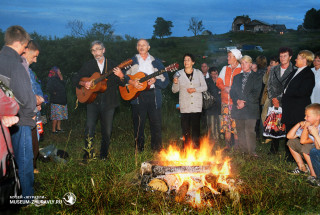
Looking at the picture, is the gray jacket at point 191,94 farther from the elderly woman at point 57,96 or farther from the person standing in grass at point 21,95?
the elderly woman at point 57,96

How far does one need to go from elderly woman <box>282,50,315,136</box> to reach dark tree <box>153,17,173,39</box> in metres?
79.6

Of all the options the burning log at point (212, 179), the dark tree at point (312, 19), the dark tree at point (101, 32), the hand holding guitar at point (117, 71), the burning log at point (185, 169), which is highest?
the dark tree at point (312, 19)

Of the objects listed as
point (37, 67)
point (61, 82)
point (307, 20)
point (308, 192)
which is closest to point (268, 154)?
point (308, 192)

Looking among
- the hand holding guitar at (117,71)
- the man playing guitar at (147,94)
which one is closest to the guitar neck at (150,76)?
the man playing guitar at (147,94)

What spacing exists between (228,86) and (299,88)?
5.16ft

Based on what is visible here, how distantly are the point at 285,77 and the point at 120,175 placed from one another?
382 cm

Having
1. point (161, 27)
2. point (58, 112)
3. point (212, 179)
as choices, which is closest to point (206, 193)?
point (212, 179)

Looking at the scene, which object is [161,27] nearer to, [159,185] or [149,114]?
[149,114]

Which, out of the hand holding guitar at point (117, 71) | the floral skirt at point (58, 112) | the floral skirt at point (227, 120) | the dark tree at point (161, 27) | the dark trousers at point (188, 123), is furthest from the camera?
the dark tree at point (161, 27)

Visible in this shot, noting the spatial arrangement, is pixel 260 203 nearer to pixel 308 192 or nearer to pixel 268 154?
pixel 308 192

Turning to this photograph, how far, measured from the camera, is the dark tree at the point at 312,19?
64.2 meters

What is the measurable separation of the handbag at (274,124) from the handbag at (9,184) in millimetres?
5155

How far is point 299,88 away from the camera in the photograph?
5.76 m

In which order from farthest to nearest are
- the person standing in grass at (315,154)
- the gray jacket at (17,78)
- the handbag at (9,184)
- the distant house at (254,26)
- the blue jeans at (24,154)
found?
the distant house at (254,26)
the person standing in grass at (315,154)
the blue jeans at (24,154)
the gray jacket at (17,78)
the handbag at (9,184)
